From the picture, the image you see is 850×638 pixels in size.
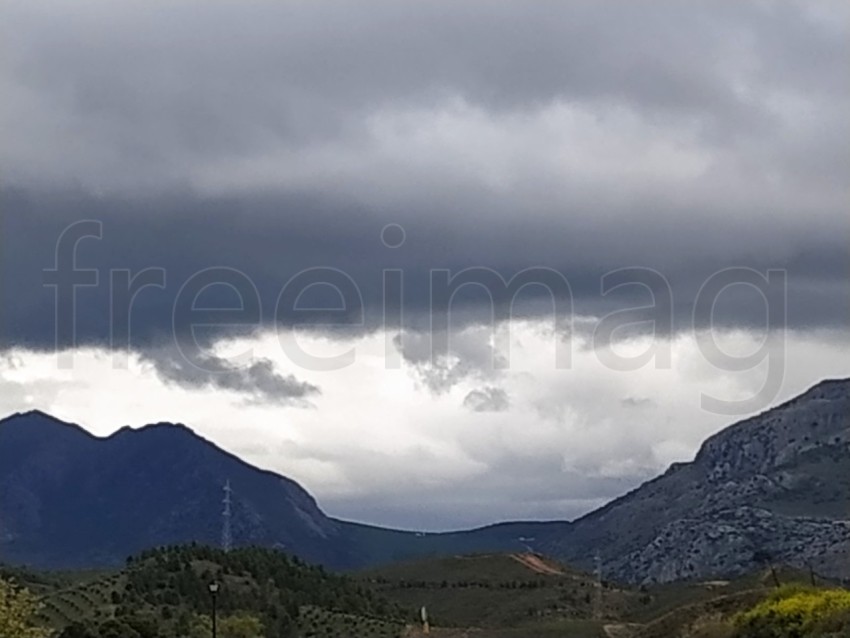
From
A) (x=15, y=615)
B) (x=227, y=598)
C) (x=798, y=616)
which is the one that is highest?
(x=15, y=615)

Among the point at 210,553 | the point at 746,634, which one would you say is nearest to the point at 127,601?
the point at 210,553

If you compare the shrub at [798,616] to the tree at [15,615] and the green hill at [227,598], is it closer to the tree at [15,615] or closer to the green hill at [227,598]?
the tree at [15,615]

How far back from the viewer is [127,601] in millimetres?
101312

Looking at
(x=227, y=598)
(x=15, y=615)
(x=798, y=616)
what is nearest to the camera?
(x=15, y=615)

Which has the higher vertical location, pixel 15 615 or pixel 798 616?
pixel 15 615

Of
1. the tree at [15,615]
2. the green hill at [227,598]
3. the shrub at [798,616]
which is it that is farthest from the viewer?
the green hill at [227,598]

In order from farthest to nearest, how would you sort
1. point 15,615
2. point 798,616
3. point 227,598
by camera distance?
point 227,598
point 798,616
point 15,615

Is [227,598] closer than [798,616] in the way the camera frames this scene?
No

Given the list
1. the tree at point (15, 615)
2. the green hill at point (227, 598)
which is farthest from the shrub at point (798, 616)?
the green hill at point (227, 598)

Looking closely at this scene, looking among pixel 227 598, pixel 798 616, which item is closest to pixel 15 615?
pixel 798 616

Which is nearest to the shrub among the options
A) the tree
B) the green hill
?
the tree

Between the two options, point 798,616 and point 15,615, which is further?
point 798,616

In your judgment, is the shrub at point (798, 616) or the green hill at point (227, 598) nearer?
the shrub at point (798, 616)

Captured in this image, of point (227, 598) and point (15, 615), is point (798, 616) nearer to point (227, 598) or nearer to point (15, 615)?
point (15, 615)
